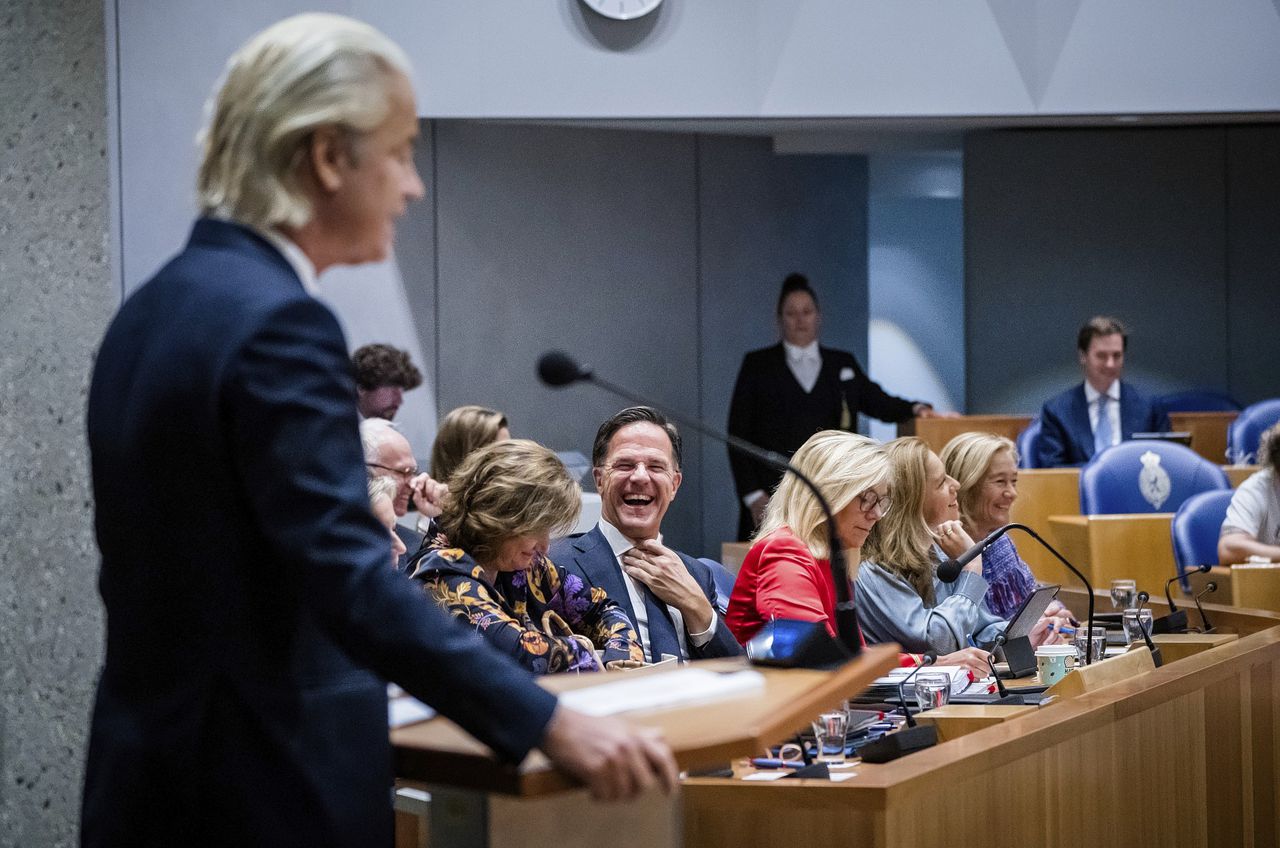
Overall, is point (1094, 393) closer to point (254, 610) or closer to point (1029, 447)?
point (1029, 447)

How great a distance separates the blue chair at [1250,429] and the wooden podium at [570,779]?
5.72 meters

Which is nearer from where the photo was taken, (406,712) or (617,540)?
(406,712)

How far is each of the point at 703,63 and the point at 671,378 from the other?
6.26 feet

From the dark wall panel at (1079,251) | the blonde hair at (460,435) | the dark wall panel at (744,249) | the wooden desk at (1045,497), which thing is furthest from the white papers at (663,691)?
the dark wall panel at (1079,251)

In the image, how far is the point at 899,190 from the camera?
994cm

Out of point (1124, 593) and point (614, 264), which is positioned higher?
point (614, 264)

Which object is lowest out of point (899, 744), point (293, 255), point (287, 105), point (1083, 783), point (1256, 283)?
point (1083, 783)

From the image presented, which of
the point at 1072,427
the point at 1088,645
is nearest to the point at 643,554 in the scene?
the point at 1088,645

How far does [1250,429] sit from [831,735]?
5193mm

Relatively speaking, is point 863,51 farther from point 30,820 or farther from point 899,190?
point 30,820

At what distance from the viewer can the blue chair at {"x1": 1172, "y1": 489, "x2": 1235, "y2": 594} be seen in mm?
4938

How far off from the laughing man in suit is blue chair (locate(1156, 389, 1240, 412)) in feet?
5.79

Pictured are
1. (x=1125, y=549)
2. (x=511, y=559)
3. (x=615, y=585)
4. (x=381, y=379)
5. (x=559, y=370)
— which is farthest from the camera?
(x=381, y=379)

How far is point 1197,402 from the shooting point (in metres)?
8.00
